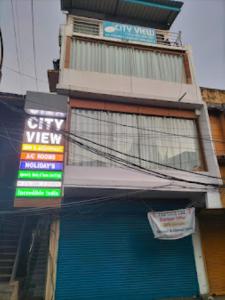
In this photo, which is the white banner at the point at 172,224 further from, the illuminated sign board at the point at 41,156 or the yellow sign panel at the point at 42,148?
the yellow sign panel at the point at 42,148

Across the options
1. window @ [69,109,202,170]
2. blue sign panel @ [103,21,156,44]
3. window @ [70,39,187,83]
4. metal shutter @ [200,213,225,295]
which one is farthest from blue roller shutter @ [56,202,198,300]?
blue sign panel @ [103,21,156,44]

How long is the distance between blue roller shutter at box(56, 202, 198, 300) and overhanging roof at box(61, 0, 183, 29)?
10213 millimetres

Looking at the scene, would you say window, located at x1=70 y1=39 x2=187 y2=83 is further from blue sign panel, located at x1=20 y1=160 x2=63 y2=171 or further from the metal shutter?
the metal shutter

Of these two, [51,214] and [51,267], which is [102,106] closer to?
[51,214]

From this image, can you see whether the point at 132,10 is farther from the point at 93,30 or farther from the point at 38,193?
the point at 38,193

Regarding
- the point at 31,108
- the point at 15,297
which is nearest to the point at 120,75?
the point at 31,108

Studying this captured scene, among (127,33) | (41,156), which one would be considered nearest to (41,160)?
(41,156)

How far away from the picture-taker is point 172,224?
27.5 feet

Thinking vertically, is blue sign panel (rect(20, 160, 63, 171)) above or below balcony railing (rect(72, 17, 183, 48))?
below

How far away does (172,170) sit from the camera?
29.6 feet

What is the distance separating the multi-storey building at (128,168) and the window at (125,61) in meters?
0.05

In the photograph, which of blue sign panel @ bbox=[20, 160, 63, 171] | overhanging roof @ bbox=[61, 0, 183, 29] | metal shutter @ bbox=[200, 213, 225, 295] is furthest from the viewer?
overhanging roof @ bbox=[61, 0, 183, 29]

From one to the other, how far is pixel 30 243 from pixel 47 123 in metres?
4.92

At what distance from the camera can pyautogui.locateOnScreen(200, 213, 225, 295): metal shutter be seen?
8969mm
